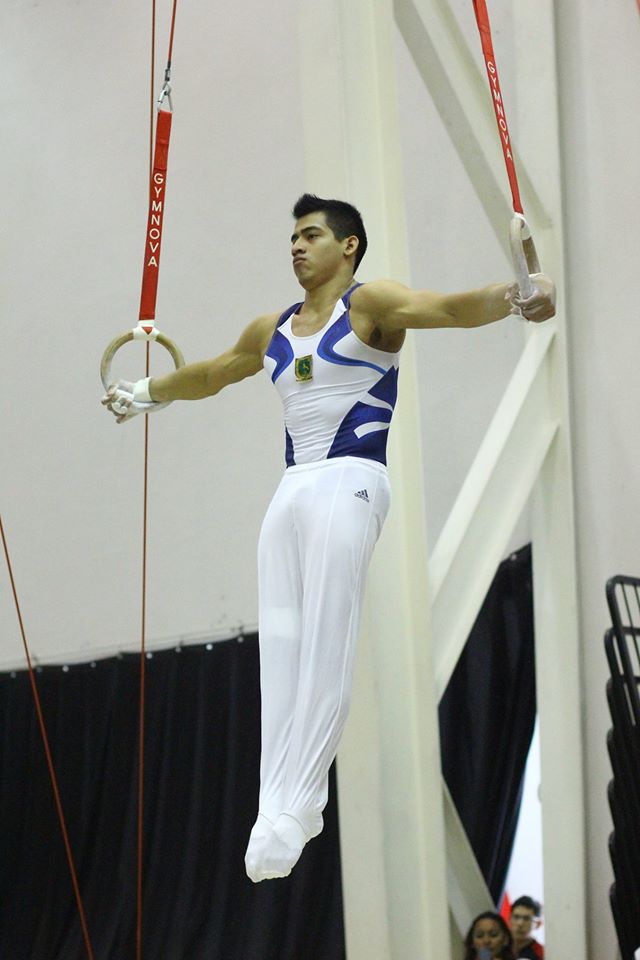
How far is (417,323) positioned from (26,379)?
213 inches

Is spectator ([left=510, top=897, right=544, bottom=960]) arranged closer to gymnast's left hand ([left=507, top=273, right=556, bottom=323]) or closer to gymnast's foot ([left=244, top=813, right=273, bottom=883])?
gymnast's foot ([left=244, top=813, right=273, bottom=883])

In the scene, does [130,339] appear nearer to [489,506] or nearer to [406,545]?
[406,545]

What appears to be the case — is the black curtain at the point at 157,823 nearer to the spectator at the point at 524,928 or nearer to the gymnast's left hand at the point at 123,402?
the spectator at the point at 524,928

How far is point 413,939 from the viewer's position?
5.41 metres

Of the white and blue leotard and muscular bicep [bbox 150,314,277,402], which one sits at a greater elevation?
muscular bicep [bbox 150,314,277,402]

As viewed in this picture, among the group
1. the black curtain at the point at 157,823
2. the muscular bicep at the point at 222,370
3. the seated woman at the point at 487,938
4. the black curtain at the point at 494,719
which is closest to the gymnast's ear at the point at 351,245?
the muscular bicep at the point at 222,370

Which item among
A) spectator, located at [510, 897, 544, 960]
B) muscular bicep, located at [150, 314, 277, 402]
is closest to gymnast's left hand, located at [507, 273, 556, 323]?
muscular bicep, located at [150, 314, 277, 402]

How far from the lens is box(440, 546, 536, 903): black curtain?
7.30 meters

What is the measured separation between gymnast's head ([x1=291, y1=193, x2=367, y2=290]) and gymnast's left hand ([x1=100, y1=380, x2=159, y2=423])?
2.59 feet

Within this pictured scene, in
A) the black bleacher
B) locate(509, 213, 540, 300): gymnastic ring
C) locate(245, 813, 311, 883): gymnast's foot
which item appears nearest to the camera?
locate(509, 213, 540, 300): gymnastic ring

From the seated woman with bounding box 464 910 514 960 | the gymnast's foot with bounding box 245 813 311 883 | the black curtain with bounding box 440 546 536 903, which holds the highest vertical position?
the black curtain with bounding box 440 546 536 903

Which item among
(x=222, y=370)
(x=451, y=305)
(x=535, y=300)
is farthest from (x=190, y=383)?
(x=535, y=300)

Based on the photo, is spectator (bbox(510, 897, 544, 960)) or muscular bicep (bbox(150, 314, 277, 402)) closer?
muscular bicep (bbox(150, 314, 277, 402))

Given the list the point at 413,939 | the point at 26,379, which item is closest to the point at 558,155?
the point at 26,379
